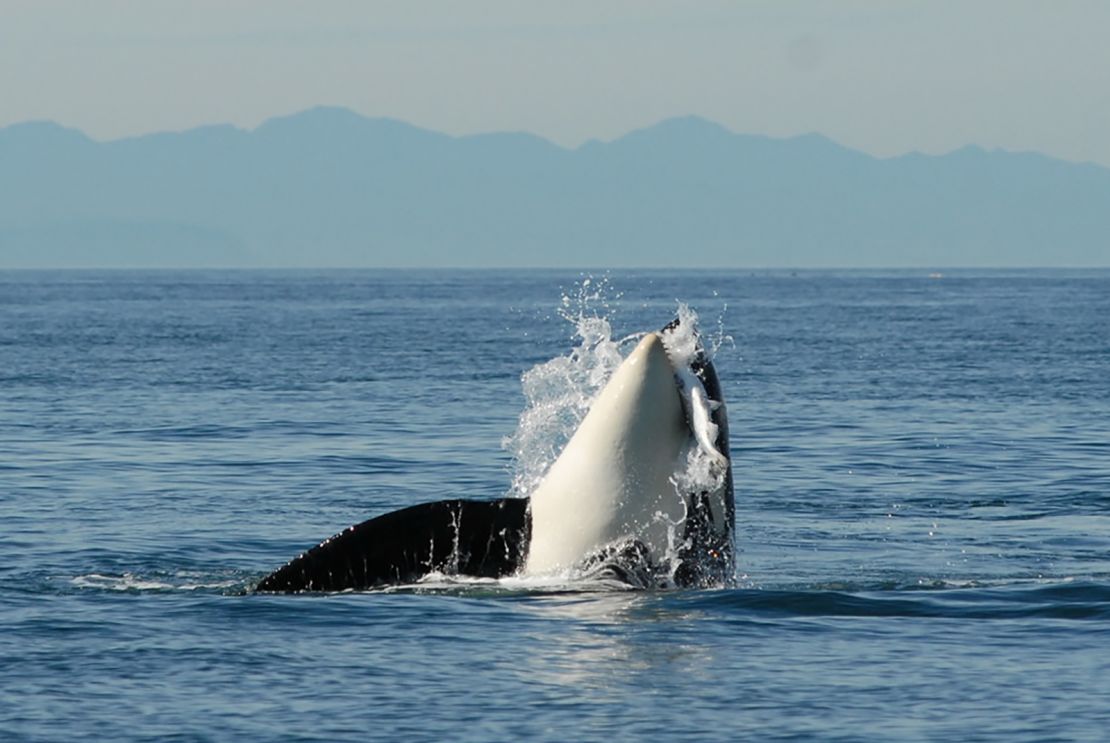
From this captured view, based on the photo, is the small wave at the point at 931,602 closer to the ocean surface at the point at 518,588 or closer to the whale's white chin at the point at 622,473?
the ocean surface at the point at 518,588

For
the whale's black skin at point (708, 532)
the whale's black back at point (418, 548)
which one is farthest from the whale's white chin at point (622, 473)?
the whale's black back at point (418, 548)

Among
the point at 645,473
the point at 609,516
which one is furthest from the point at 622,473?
the point at 609,516

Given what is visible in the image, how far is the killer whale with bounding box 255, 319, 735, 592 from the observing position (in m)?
17.5

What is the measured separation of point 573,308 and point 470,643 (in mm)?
136043

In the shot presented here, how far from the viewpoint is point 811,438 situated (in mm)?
37594

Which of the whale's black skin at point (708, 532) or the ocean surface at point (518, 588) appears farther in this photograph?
the whale's black skin at point (708, 532)

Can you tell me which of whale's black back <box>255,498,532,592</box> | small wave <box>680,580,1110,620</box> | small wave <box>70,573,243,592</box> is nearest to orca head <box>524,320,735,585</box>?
whale's black back <box>255,498,532,592</box>

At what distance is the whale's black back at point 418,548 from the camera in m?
17.8

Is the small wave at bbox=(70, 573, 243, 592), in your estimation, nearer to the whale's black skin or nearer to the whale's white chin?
the whale's white chin

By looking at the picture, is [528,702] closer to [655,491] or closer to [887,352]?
[655,491]

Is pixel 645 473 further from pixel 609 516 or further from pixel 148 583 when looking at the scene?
pixel 148 583

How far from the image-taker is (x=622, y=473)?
1767cm

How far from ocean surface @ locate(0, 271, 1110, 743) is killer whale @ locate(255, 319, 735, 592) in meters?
0.35

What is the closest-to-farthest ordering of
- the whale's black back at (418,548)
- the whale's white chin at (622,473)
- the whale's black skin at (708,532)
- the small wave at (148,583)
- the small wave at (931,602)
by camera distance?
the whale's white chin at (622,473), the whale's black skin at (708,532), the whale's black back at (418,548), the small wave at (931,602), the small wave at (148,583)
